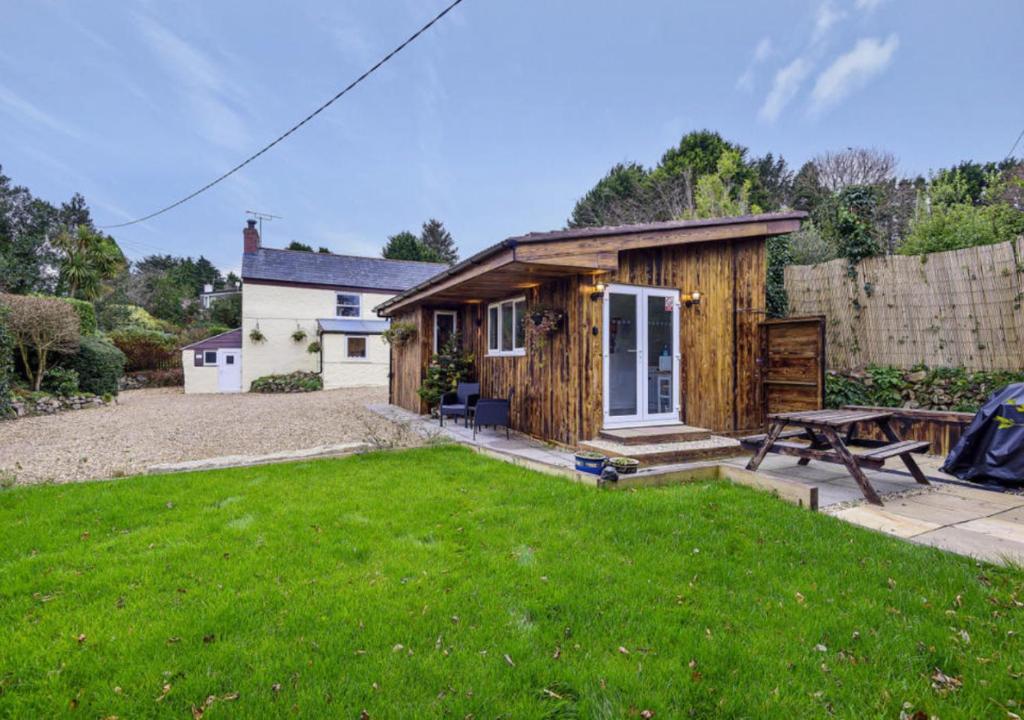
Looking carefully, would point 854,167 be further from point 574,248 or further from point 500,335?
point 574,248

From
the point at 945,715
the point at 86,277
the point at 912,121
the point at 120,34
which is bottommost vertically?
the point at 945,715

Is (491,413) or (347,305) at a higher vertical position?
(347,305)

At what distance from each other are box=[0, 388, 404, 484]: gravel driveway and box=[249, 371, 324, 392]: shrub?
5.52 meters

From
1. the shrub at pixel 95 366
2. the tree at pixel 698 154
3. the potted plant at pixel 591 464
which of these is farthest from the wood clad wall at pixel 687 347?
the tree at pixel 698 154

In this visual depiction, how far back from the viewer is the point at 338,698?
1823mm

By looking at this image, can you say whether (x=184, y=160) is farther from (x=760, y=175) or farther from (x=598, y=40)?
(x=760, y=175)

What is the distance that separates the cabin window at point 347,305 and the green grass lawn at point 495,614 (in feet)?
57.7

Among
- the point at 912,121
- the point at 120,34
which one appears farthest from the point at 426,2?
the point at 912,121

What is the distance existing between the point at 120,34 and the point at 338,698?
13.6 metres

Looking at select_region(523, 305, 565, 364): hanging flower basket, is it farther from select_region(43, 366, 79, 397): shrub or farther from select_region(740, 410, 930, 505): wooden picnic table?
select_region(43, 366, 79, 397): shrub

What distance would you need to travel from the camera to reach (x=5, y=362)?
9836mm

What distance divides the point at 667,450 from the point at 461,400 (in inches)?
180

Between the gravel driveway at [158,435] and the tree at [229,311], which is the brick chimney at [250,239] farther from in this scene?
the gravel driveway at [158,435]

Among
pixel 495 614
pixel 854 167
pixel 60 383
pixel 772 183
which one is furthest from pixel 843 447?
pixel 772 183
